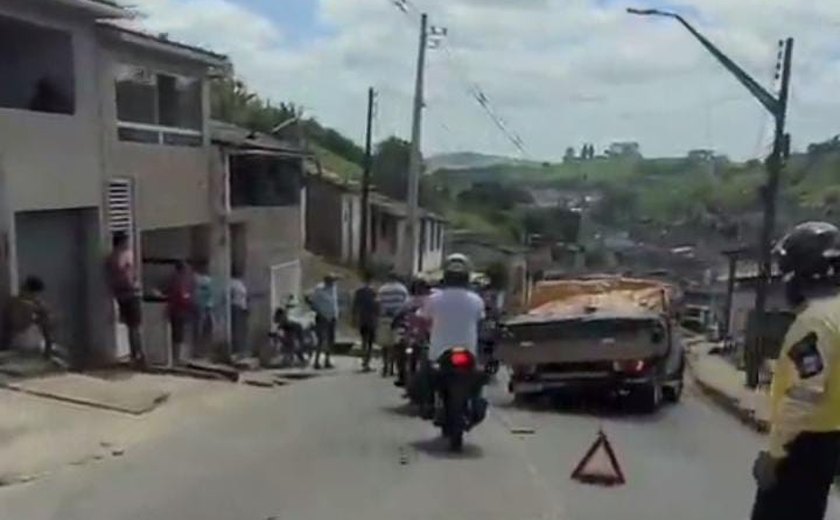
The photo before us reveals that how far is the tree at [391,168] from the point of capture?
7369cm

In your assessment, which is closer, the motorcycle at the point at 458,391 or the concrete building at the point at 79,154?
the motorcycle at the point at 458,391

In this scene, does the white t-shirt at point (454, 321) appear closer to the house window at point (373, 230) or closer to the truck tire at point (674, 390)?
the truck tire at point (674, 390)

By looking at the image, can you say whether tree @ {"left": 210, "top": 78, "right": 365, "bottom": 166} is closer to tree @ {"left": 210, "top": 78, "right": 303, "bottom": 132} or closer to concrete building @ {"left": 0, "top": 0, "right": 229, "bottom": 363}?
tree @ {"left": 210, "top": 78, "right": 303, "bottom": 132}

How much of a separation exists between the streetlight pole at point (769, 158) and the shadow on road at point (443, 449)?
11.2 meters

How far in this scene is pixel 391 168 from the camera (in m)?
76.3

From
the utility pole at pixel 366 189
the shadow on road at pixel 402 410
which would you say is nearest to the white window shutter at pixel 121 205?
the shadow on road at pixel 402 410

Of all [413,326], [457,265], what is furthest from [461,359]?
[413,326]

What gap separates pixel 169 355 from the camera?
72.9 ft

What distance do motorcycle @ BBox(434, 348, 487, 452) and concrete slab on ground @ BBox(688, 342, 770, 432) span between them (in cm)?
255

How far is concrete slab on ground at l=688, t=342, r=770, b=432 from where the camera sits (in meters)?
17.7

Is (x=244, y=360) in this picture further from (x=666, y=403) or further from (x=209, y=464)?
(x=209, y=464)

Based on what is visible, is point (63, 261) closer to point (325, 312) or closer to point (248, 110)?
point (325, 312)

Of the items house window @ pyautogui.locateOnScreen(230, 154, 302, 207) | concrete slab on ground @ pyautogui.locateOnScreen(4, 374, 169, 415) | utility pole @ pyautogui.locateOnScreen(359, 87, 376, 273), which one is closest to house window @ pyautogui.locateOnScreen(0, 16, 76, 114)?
concrete slab on ground @ pyautogui.locateOnScreen(4, 374, 169, 415)

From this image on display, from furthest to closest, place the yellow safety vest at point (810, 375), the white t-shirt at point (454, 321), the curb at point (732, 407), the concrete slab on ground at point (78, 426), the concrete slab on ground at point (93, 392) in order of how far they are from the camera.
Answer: the curb at point (732, 407) → the concrete slab on ground at point (93, 392) → the white t-shirt at point (454, 321) → the concrete slab on ground at point (78, 426) → the yellow safety vest at point (810, 375)
